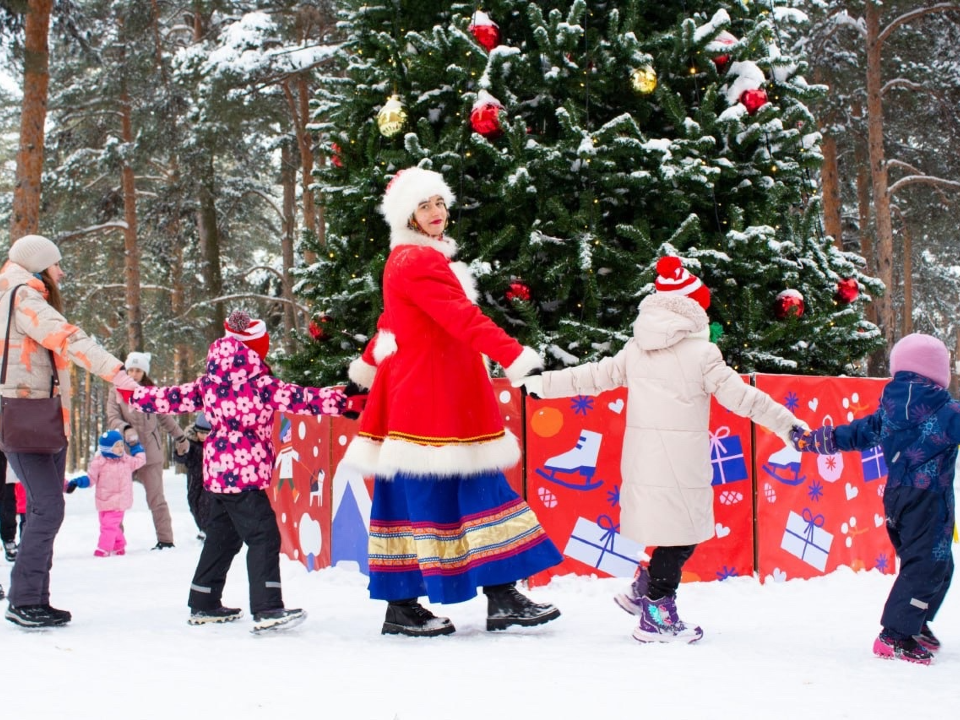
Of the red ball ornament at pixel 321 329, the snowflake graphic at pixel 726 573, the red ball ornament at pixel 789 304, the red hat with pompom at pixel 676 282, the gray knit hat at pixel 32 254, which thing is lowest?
the snowflake graphic at pixel 726 573

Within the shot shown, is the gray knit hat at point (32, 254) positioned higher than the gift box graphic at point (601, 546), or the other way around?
the gray knit hat at point (32, 254)

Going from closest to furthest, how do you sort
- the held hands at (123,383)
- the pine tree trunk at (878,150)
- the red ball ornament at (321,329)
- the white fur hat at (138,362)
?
the held hands at (123,383) → the red ball ornament at (321,329) → the white fur hat at (138,362) → the pine tree trunk at (878,150)

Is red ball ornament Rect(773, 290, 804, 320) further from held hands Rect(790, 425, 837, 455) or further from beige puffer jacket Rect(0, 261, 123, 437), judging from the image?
beige puffer jacket Rect(0, 261, 123, 437)

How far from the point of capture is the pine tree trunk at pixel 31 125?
1212 centimetres

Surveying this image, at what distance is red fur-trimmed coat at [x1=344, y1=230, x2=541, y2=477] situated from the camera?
13.4 feet

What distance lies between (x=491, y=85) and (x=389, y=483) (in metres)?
3.45

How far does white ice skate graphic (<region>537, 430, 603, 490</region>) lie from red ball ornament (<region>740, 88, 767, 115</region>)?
106 inches

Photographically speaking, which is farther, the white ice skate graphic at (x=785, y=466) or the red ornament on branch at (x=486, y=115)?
the red ornament on branch at (x=486, y=115)

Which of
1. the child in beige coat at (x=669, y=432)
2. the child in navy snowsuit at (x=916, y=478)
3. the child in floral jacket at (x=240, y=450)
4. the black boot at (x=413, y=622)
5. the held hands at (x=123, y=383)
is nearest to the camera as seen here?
the child in navy snowsuit at (x=916, y=478)

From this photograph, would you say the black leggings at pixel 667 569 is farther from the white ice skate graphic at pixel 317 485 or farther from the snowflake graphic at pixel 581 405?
the white ice skate graphic at pixel 317 485

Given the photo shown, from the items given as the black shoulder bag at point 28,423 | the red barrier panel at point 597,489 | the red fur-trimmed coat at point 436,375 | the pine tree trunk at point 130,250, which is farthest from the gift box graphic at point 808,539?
the pine tree trunk at point 130,250

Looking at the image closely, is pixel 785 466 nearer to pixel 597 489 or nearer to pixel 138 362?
pixel 597 489

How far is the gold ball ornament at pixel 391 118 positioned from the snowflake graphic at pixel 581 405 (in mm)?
2557

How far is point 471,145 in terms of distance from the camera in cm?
652
